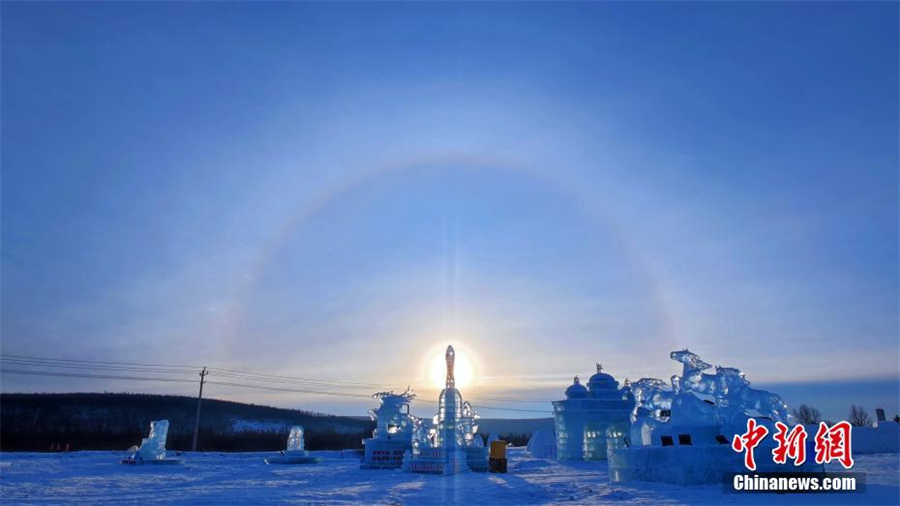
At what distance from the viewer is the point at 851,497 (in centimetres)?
1664

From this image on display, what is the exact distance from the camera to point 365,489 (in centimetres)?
2261

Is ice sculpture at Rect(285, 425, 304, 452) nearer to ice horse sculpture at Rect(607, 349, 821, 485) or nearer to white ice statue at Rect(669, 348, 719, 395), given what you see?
ice horse sculpture at Rect(607, 349, 821, 485)

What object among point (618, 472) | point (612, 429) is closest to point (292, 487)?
point (618, 472)

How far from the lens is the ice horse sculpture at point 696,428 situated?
2166 cm

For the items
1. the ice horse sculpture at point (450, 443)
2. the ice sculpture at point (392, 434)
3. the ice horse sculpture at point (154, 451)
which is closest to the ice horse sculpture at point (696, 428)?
the ice horse sculpture at point (450, 443)

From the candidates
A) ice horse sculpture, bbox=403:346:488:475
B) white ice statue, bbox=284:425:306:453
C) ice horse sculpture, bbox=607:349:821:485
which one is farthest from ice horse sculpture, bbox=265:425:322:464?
ice horse sculpture, bbox=607:349:821:485

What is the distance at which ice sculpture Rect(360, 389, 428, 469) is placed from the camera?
35.9 meters

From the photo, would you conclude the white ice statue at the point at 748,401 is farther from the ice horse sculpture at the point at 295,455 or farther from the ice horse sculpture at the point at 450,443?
the ice horse sculpture at the point at 295,455

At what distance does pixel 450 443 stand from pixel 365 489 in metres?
10.6

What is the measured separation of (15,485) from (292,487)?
11.9 meters

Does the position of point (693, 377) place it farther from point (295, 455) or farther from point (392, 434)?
point (295, 455)

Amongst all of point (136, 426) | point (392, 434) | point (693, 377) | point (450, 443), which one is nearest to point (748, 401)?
point (693, 377)

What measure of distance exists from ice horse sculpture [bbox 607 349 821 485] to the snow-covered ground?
102cm

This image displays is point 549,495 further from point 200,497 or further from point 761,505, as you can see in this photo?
point 200,497
